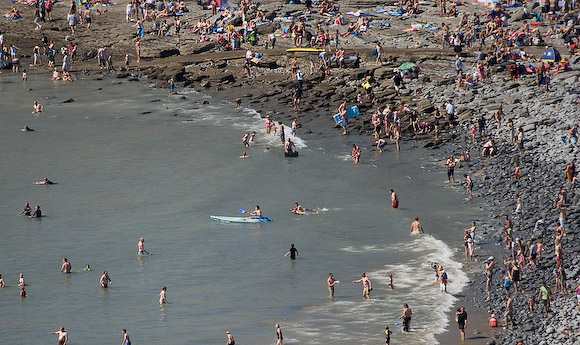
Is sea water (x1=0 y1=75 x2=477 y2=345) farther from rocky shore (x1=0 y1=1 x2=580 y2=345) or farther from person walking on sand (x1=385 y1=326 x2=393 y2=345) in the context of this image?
rocky shore (x1=0 y1=1 x2=580 y2=345)

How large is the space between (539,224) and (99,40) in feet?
134

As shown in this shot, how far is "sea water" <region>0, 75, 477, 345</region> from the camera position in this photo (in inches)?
1345

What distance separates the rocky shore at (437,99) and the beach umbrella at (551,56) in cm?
172

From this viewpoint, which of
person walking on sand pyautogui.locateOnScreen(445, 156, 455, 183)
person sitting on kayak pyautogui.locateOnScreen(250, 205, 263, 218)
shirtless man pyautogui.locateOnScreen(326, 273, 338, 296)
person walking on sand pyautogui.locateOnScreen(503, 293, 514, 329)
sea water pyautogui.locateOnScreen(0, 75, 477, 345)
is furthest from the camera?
person walking on sand pyautogui.locateOnScreen(445, 156, 455, 183)

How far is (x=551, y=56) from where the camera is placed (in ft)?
188

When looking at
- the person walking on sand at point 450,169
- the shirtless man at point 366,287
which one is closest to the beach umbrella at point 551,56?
the person walking on sand at point 450,169

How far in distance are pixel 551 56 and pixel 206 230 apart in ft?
82.1

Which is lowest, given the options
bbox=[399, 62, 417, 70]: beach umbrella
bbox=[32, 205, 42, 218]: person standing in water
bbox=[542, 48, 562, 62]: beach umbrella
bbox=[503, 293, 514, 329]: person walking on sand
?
bbox=[32, 205, 42, 218]: person standing in water

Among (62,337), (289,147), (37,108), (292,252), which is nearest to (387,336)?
(292,252)

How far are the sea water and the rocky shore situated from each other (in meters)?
1.69

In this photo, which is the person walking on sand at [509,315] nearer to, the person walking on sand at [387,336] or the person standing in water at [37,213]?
the person walking on sand at [387,336]

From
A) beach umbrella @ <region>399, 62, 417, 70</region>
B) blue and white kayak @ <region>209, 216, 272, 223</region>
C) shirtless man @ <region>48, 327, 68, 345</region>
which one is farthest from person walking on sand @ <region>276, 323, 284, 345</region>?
beach umbrella @ <region>399, 62, 417, 70</region>

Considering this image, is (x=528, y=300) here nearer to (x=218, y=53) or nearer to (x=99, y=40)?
(x=218, y=53)

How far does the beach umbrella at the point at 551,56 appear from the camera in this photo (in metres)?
57.1
